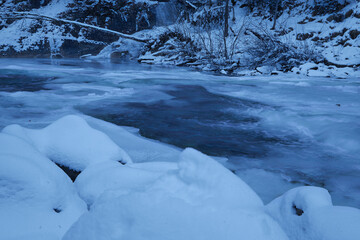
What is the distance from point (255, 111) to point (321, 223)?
10.4ft

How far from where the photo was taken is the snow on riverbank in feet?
3.18

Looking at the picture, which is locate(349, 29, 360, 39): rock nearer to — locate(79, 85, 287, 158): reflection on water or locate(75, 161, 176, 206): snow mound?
locate(79, 85, 287, 158): reflection on water

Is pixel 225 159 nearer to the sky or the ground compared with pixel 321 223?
nearer to the ground

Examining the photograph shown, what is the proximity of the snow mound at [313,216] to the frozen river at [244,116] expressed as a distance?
1.87ft

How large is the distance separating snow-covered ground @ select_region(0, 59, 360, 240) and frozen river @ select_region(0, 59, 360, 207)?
0.6 inches

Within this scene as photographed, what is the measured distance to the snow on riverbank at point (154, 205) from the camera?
969 millimetres

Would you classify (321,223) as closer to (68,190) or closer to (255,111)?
(68,190)

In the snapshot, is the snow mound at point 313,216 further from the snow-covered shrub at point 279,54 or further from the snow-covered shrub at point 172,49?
the snow-covered shrub at point 172,49

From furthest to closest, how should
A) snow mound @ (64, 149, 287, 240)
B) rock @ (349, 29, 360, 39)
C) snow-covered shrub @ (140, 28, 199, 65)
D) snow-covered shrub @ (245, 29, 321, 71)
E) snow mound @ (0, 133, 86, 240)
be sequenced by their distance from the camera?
1. snow-covered shrub @ (140, 28, 199, 65)
2. rock @ (349, 29, 360, 39)
3. snow-covered shrub @ (245, 29, 321, 71)
4. snow mound @ (0, 133, 86, 240)
5. snow mound @ (64, 149, 287, 240)

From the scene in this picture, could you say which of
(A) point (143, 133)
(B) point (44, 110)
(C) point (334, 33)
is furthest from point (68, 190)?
(C) point (334, 33)

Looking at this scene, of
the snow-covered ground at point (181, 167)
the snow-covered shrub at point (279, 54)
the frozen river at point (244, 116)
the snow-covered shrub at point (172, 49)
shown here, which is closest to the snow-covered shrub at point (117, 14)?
the snow-covered shrub at point (172, 49)

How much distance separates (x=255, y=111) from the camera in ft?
13.5

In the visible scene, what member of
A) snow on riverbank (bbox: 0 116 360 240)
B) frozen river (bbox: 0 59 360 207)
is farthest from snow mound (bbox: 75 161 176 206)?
frozen river (bbox: 0 59 360 207)

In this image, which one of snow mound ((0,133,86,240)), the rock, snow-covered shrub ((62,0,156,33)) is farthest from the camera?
snow-covered shrub ((62,0,156,33))
